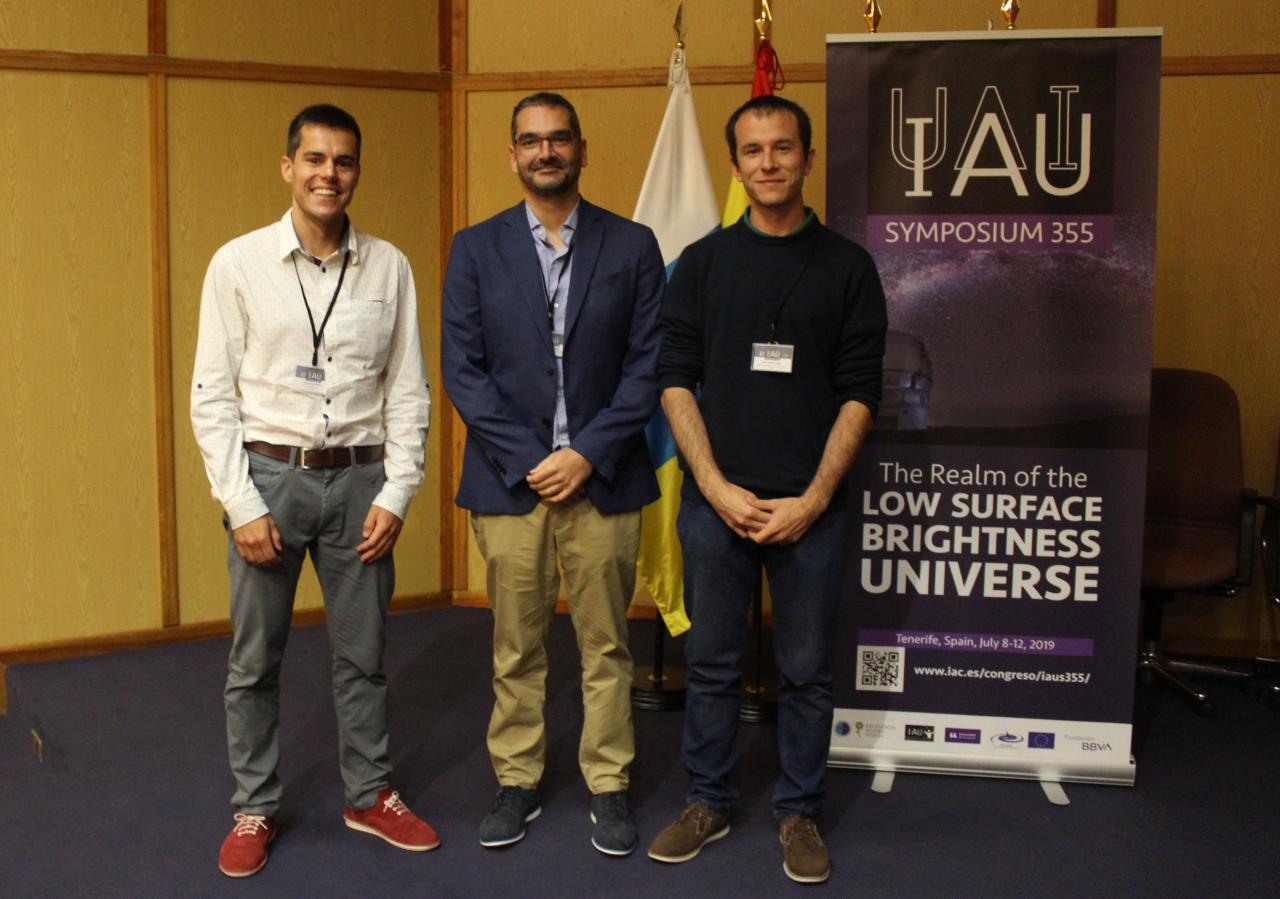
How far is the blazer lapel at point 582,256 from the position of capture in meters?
2.78

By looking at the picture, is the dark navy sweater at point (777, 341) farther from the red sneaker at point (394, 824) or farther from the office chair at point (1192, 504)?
the office chair at point (1192, 504)

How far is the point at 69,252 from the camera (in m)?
4.30

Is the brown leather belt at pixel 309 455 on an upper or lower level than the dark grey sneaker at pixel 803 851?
upper

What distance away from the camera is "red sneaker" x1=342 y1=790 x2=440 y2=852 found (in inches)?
111

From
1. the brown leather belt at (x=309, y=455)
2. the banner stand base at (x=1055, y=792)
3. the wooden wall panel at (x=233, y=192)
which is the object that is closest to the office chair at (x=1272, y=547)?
the banner stand base at (x=1055, y=792)

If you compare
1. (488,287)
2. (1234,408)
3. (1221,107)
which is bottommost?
(1234,408)

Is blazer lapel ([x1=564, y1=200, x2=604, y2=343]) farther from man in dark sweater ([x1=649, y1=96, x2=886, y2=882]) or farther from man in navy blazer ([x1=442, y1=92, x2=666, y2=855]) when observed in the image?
man in dark sweater ([x1=649, y1=96, x2=886, y2=882])

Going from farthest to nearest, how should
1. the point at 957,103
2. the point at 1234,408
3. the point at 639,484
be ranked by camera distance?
the point at 1234,408 → the point at 957,103 → the point at 639,484

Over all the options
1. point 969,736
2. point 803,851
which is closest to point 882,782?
point 969,736

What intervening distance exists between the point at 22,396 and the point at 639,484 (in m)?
2.66

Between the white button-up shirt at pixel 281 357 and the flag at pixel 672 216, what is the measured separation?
121 centimetres

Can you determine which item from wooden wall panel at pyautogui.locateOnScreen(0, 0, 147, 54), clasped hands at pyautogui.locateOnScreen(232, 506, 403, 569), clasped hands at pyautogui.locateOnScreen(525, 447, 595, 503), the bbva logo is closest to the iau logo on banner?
the bbva logo

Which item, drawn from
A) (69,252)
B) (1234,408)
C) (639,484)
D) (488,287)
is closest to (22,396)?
(69,252)

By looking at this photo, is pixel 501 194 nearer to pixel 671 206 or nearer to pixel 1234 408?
pixel 671 206
